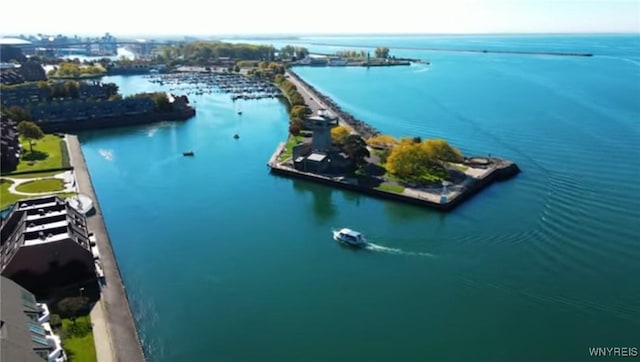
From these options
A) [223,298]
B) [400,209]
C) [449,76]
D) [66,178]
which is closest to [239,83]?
[449,76]

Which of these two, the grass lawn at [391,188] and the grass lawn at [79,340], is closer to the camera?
the grass lawn at [79,340]

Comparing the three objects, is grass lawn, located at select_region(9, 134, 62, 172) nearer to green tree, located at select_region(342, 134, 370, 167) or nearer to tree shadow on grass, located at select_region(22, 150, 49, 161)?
tree shadow on grass, located at select_region(22, 150, 49, 161)

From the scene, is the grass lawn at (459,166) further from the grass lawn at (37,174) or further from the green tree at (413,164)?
the grass lawn at (37,174)

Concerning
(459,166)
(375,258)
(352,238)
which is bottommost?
(375,258)

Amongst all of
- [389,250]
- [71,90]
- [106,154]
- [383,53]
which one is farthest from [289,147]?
[383,53]

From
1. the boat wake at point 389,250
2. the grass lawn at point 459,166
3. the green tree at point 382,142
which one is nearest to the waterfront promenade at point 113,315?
the boat wake at point 389,250

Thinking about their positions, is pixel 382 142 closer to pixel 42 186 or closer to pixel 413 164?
pixel 413 164
